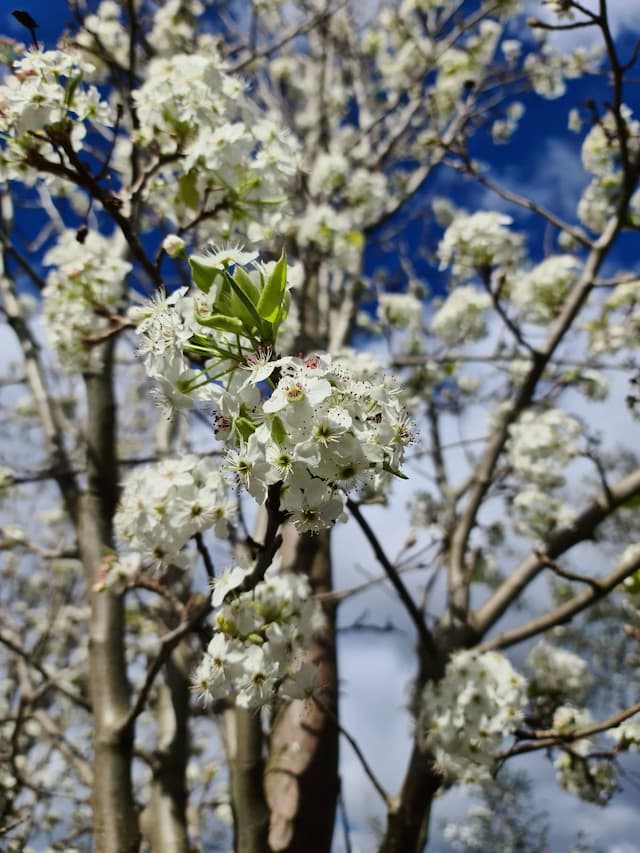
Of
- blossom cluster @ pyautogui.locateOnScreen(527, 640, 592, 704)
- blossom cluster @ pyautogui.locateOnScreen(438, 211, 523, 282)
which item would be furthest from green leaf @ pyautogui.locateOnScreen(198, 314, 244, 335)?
blossom cluster @ pyautogui.locateOnScreen(527, 640, 592, 704)

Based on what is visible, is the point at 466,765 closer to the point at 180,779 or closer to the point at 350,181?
the point at 180,779

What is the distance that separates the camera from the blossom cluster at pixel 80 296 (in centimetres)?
300

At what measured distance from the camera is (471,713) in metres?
2.72

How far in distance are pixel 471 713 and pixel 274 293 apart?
205cm

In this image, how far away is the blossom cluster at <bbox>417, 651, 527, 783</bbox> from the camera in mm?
2654

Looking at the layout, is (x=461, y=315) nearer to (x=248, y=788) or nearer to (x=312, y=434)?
(x=248, y=788)

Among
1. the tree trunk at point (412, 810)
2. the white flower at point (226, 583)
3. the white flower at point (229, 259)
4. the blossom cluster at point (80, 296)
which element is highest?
the blossom cluster at point (80, 296)

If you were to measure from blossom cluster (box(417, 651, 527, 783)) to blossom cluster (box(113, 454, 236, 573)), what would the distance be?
1351mm

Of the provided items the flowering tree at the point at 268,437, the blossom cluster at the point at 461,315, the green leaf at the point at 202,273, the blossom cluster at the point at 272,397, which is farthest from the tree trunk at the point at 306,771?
the blossom cluster at the point at 461,315

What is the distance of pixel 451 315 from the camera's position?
5.79 m

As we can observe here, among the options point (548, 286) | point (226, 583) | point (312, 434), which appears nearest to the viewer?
point (312, 434)

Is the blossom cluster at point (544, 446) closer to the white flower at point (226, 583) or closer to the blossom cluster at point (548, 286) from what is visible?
the blossom cluster at point (548, 286)

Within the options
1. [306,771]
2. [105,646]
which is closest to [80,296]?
[105,646]

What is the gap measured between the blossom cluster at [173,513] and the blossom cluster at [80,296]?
934 mm
